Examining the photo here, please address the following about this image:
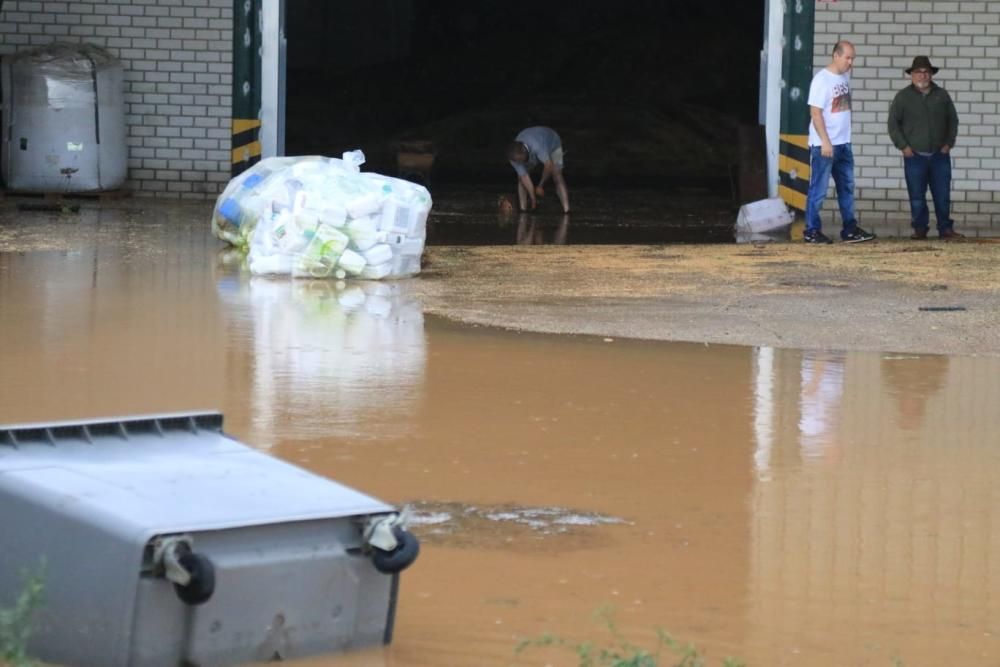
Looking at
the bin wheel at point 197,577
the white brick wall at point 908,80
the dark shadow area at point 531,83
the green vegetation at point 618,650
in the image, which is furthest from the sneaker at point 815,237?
the bin wheel at point 197,577

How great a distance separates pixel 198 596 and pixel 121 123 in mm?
14212

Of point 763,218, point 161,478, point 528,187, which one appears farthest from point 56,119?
point 161,478

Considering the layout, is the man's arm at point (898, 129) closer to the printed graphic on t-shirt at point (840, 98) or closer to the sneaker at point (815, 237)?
the printed graphic on t-shirt at point (840, 98)

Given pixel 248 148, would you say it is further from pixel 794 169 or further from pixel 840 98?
pixel 840 98

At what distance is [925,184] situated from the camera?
15047 millimetres

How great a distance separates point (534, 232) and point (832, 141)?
274 cm

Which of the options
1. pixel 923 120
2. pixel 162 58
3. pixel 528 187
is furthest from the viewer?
pixel 162 58

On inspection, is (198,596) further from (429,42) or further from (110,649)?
(429,42)

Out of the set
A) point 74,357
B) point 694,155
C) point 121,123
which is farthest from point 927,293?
point 694,155

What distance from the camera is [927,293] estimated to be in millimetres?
11086

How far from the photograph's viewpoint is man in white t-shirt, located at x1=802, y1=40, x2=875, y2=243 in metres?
14.3

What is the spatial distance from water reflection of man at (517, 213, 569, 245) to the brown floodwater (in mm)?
3911

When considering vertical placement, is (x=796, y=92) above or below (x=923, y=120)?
above

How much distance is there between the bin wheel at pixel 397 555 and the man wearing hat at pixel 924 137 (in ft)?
37.5
